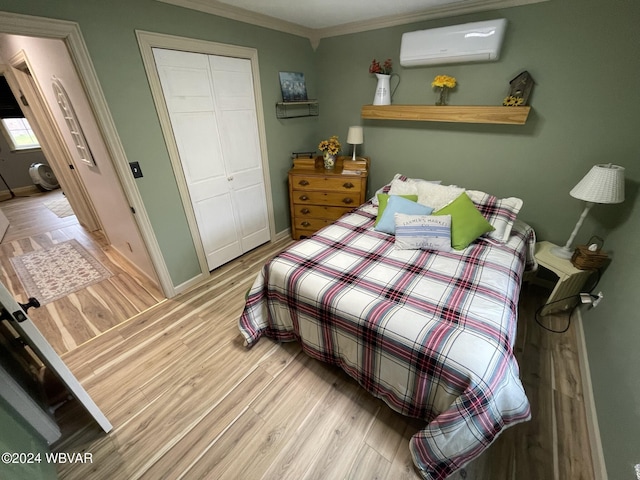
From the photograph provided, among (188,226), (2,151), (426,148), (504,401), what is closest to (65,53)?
(188,226)

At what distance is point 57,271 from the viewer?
269cm

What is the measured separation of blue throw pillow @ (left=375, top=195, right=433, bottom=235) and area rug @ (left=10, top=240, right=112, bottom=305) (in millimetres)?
2787

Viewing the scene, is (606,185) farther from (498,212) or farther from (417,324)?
(417,324)

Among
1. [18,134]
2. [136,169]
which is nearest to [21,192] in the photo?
[18,134]

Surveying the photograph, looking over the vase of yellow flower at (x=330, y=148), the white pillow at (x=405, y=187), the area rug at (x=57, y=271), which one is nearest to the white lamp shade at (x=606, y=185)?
the white pillow at (x=405, y=187)

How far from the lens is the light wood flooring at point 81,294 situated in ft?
6.56

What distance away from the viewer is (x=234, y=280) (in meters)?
2.52

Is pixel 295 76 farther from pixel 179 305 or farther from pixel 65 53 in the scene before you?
pixel 179 305

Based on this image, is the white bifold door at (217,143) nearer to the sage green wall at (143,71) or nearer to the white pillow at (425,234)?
the sage green wall at (143,71)

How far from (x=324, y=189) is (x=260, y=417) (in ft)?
6.82

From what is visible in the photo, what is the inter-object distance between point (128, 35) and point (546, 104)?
9.82ft

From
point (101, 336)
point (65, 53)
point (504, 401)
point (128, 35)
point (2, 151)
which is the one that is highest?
point (128, 35)

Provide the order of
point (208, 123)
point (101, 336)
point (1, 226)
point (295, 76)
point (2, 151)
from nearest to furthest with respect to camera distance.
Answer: point (101, 336)
point (208, 123)
point (295, 76)
point (1, 226)
point (2, 151)

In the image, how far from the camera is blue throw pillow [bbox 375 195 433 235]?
1.98m
